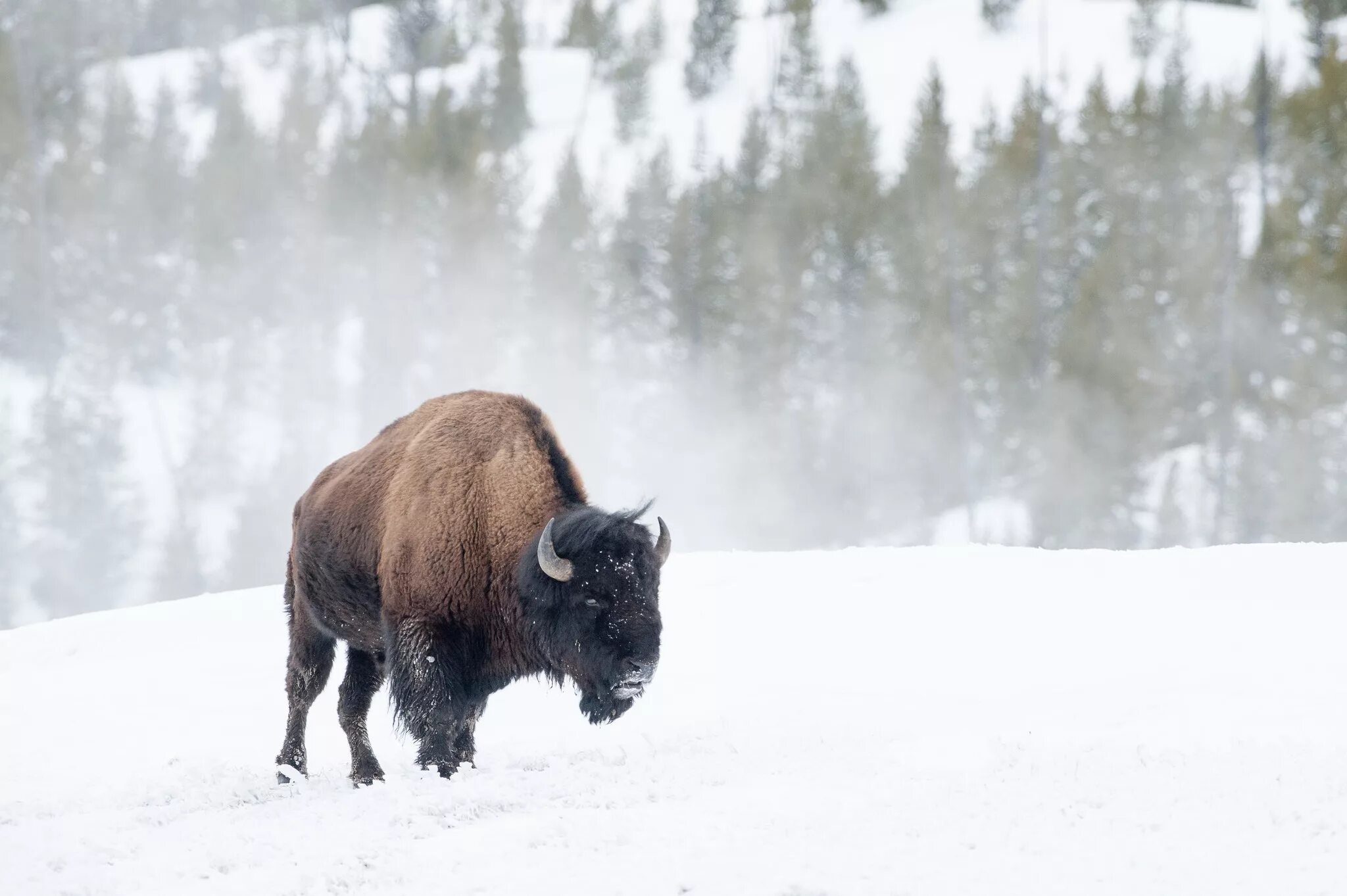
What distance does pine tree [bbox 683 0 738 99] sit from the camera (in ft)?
213

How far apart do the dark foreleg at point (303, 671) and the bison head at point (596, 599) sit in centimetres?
175

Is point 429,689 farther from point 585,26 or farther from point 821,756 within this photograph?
point 585,26

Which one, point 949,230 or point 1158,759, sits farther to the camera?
point 949,230

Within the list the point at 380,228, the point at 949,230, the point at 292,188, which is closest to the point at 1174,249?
the point at 949,230

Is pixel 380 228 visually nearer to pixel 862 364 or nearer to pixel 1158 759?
pixel 862 364

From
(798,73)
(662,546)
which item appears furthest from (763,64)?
(662,546)

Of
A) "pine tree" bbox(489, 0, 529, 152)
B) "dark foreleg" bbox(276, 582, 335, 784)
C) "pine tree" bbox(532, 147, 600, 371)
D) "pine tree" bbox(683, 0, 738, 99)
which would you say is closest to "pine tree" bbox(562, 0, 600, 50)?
"pine tree" bbox(683, 0, 738, 99)

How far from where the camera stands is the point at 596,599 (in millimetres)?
6098

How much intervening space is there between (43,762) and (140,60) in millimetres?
70050

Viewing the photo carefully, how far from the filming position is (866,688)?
8.41 m

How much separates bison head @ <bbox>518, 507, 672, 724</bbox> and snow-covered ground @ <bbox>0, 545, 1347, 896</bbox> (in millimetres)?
446

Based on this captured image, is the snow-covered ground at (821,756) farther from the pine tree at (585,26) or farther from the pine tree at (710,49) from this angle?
the pine tree at (585,26)

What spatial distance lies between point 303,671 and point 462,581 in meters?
1.55

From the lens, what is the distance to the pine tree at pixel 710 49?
6494 cm
